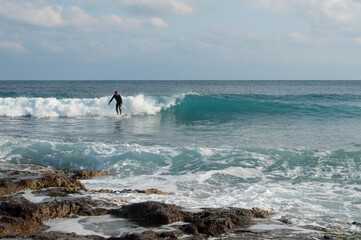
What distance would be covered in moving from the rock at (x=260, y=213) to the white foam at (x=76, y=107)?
18.4 m

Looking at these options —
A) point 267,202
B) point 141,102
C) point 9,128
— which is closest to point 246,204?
point 267,202

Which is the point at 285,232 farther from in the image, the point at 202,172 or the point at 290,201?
the point at 202,172

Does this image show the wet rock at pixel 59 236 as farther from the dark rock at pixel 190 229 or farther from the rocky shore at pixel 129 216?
the dark rock at pixel 190 229

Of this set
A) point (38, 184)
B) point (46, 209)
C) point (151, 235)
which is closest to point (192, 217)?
point (151, 235)

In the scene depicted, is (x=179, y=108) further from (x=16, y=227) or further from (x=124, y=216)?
(x=16, y=227)

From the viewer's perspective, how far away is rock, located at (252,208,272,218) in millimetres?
5636

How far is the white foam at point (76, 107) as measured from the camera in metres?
24.3

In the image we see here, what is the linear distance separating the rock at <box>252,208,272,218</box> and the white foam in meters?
18.4

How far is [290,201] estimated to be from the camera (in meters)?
6.66

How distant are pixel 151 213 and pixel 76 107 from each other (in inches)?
825

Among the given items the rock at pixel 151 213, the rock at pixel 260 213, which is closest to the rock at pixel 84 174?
the rock at pixel 151 213

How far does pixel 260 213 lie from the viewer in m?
5.68

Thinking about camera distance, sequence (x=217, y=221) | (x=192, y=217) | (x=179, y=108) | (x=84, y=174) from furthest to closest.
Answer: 1. (x=179, y=108)
2. (x=84, y=174)
3. (x=192, y=217)
4. (x=217, y=221)

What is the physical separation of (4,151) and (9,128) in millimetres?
6294
